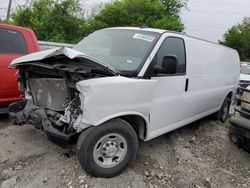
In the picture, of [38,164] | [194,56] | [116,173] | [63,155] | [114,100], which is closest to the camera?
[114,100]

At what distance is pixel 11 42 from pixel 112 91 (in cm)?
312

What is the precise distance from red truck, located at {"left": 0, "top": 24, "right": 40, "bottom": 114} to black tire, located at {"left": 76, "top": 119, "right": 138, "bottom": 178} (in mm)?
2364

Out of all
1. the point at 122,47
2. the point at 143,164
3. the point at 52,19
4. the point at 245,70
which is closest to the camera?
the point at 143,164

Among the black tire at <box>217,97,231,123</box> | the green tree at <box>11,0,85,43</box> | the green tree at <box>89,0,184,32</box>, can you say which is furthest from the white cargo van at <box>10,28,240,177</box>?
the green tree at <box>89,0,184,32</box>

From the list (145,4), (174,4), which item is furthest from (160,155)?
(174,4)

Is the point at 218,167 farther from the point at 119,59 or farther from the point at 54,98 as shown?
the point at 54,98

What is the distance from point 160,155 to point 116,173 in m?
1.05

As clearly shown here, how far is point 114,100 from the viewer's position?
10.9 feet

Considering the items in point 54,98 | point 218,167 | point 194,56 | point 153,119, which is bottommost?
point 218,167

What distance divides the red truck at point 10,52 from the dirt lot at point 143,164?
53cm

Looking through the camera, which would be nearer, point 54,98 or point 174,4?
point 54,98

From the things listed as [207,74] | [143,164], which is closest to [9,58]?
[143,164]

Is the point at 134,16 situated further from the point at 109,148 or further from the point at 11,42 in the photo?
the point at 109,148

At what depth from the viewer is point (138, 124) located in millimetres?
3941
